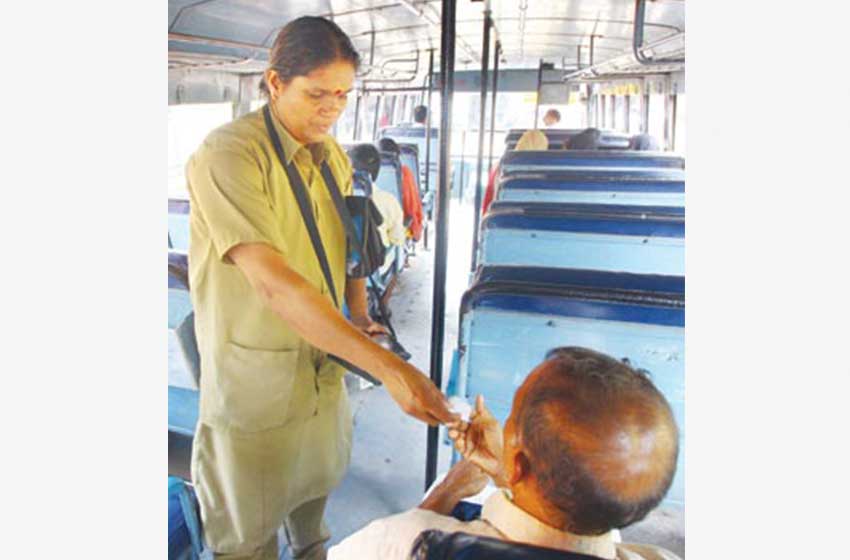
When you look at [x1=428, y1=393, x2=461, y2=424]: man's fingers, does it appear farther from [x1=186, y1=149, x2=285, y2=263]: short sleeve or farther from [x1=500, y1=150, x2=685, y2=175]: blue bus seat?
[x1=500, y1=150, x2=685, y2=175]: blue bus seat

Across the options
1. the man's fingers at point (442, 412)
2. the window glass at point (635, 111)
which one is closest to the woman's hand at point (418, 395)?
the man's fingers at point (442, 412)

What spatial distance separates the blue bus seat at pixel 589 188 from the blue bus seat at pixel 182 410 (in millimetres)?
1751

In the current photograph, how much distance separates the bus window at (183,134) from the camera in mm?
1037

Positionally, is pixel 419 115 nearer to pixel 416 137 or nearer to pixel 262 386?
pixel 416 137

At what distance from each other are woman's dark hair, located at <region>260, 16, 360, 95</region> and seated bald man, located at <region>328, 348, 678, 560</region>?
62cm

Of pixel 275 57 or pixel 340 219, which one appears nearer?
pixel 275 57

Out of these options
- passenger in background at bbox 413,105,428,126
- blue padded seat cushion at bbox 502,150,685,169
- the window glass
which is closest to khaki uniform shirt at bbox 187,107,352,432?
the window glass

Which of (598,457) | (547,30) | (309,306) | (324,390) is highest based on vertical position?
(547,30)

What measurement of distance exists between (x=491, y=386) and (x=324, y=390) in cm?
36

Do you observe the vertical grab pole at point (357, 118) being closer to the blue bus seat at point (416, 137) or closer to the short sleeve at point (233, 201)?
the short sleeve at point (233, 201)
